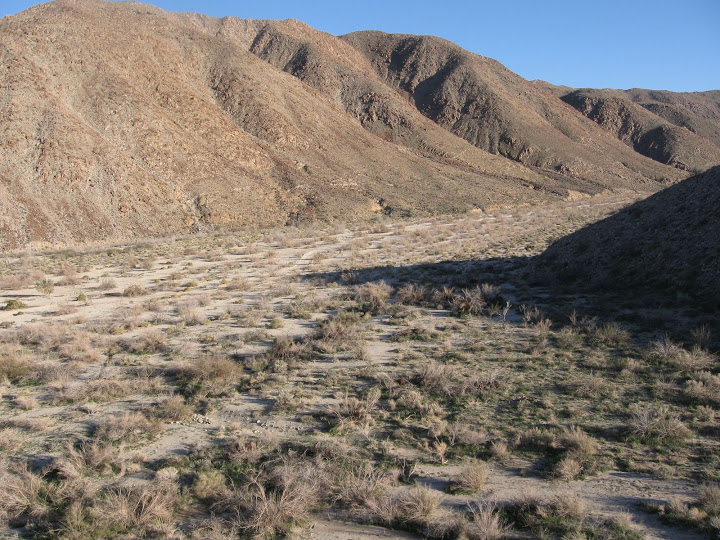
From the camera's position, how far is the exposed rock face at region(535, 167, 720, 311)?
1200 centimetres

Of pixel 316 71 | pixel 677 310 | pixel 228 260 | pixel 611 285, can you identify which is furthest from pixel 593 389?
pixel 316 71

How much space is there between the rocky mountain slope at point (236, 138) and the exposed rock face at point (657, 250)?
28.1 metres

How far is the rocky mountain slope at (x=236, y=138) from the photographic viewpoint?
34469mm

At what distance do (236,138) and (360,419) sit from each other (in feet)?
157

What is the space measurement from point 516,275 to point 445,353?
7683 millimetres

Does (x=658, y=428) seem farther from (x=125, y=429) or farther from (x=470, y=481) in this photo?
(x=125, y=429)

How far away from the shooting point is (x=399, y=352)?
31.7 feet

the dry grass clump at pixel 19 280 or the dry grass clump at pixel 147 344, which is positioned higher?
the dry grass clump at pixel 147 344

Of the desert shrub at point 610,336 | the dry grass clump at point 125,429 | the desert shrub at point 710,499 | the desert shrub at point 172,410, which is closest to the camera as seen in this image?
the desert shrub at point 710,499

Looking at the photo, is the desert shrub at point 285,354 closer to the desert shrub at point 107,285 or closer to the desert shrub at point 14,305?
the desert shrub at point 14,305

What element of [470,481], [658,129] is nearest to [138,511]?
[470,481]

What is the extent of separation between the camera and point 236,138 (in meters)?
50.0

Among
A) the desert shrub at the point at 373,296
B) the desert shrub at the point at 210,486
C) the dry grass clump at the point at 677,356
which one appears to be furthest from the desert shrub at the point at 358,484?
the desert shrub at the point at 373,296

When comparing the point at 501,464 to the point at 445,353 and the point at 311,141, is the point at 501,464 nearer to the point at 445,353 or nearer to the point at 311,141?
the point at 445,353
